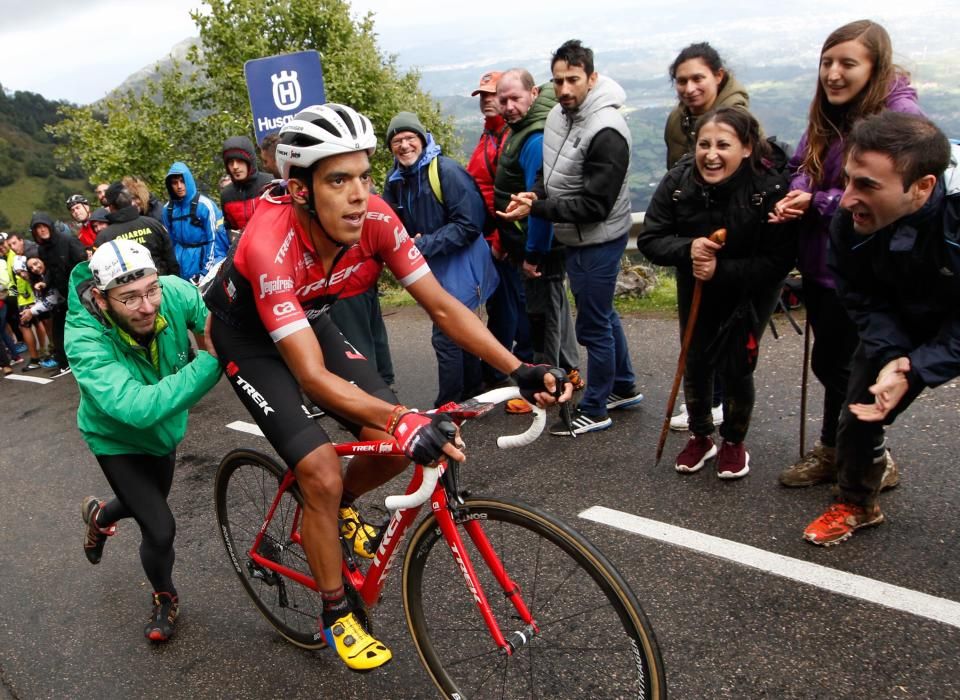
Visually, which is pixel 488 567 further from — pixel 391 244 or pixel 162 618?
pixel 162 618

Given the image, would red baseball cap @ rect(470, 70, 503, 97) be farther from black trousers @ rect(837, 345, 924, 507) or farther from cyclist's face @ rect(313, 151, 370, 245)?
black trousers @ rect(837, 345, 924, 507)

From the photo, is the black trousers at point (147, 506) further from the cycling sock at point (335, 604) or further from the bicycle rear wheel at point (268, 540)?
the cycling sock at point (335, 604)

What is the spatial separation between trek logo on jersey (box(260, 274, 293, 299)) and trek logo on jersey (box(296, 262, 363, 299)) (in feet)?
0.69

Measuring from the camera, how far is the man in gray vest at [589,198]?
445 cm

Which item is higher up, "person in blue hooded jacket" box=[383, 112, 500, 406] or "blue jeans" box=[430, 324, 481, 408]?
"person in blue hooded jacket" box=[383, 112, 500, 406]

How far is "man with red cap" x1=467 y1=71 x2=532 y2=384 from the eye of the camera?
5.42 meters

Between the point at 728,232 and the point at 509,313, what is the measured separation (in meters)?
2.41

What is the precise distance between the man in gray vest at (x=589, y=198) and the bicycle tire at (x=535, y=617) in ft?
7.02

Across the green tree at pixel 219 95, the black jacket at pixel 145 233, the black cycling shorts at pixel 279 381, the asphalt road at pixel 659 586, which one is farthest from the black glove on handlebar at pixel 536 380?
the green tree at pixel 219 95


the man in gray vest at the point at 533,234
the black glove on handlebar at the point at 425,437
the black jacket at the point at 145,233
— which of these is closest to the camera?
the black glove on handlebar at the point at 425,437

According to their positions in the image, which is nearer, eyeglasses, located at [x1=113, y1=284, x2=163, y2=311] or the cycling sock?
the cycling sock

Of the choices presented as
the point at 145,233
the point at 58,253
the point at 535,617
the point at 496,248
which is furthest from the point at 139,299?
the point at 58,253

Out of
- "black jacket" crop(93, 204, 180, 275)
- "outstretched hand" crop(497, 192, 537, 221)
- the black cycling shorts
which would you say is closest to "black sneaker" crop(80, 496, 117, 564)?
the black cycling shorts

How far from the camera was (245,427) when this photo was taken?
632cm
